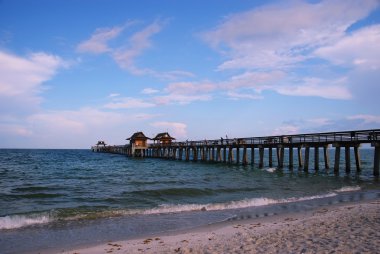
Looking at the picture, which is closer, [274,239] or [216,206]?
[274,239]

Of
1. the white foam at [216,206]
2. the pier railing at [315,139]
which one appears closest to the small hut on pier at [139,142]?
the pier railing at [315,139]

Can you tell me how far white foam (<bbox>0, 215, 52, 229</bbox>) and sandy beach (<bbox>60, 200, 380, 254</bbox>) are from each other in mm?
4173

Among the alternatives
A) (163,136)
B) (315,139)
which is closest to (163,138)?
(163,136)

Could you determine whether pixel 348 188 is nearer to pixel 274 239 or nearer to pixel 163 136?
pixel 274 239

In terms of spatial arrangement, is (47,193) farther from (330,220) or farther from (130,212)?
(330,220)

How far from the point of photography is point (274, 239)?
27.7 ft

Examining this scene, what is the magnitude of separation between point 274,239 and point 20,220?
8.55 m

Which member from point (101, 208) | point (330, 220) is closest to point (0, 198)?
point (101, 208)

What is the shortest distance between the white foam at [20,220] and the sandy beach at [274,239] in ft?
13.7

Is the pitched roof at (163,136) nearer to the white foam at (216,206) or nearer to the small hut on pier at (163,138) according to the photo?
the small hut on pier at (163,138)

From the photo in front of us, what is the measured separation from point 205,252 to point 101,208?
8.05 metres

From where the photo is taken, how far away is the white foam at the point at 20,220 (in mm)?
11542

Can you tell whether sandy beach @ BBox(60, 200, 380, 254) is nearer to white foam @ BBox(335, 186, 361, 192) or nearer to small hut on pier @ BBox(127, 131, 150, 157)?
white foam @ BBox(335, 186, 361, 192)

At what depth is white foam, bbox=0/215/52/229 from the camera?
11.5 meters
